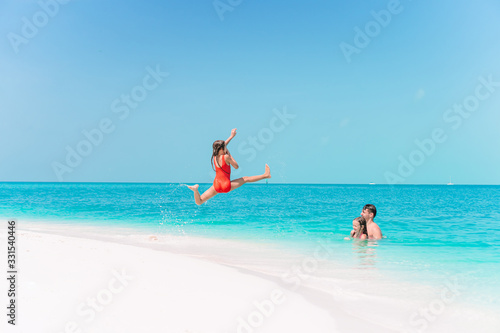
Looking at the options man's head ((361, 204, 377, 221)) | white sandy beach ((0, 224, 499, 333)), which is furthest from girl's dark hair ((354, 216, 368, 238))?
white sandy beach ((0, 224, 499, 333))

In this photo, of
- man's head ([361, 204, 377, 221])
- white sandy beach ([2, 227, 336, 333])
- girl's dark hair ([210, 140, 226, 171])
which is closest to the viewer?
white sandy beach ([2, 227, 336, 333])

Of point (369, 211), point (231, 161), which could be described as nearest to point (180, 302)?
point (231, 161)

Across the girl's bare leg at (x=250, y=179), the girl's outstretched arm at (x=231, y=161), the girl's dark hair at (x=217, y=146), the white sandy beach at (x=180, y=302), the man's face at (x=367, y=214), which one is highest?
the man's face at (x=367, y=214)

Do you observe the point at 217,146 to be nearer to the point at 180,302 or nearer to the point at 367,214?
the point at 180,302

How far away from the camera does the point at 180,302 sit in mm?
5910

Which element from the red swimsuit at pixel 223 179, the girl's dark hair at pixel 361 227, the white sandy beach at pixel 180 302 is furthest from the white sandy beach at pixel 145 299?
the girl's dark hair at pixel 361 227

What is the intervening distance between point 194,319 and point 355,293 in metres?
3.50

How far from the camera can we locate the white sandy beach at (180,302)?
515cm

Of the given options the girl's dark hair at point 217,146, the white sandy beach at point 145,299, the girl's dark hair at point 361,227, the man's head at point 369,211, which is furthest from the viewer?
the girl's dark hair at point 361,227

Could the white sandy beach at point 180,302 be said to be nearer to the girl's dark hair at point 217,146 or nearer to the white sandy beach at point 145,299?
the white sandy beach at point 145,299

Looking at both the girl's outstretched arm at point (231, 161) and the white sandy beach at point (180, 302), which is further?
the girl's outstretched arm at point (231, 161)

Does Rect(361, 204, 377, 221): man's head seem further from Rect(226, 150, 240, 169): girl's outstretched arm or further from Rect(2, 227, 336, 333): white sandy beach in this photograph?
Rect(2, 227, 336, 333): white sandy beach

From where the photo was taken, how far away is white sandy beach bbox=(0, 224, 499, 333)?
5148 mm

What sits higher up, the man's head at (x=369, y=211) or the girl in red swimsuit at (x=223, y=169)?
the man's head at (x=369, y=211)
